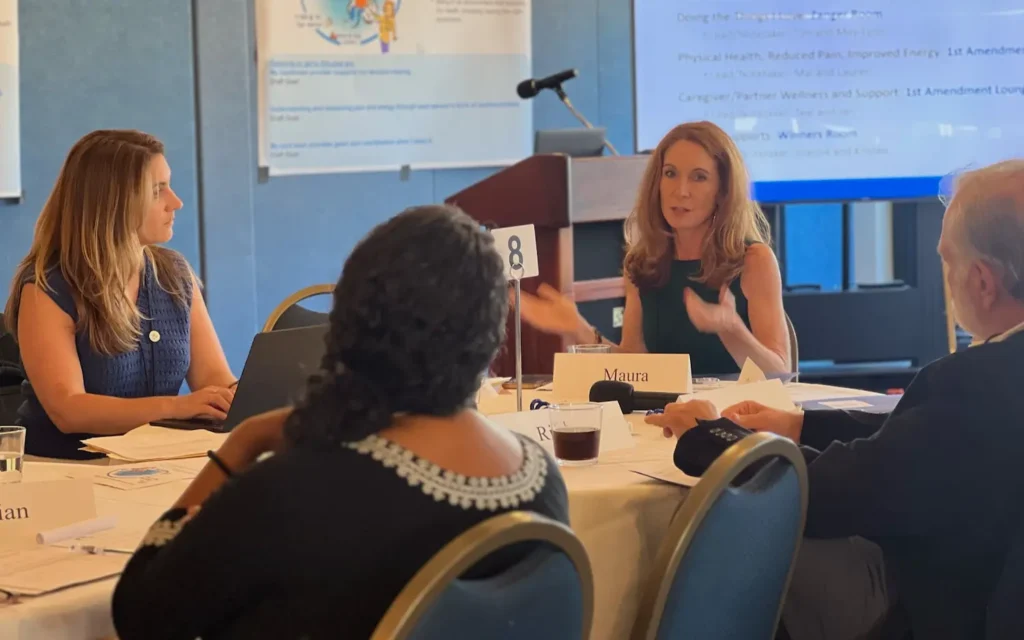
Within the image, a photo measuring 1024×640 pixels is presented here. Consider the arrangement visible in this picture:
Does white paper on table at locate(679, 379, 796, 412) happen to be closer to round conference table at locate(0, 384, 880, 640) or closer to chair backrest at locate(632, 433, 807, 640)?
round conference table at locate(0, 384, 880, 640)

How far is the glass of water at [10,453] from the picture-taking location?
1.76 metres

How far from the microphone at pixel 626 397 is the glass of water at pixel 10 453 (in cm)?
110

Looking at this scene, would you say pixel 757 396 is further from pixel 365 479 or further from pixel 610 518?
pixel 365 479

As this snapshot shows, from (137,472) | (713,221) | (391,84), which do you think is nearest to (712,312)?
(713,221)

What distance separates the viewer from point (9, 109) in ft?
14.4

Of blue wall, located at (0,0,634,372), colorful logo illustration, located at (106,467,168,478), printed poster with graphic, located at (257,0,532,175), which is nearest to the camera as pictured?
colorful logo illustration, located at (106,467,168,478)

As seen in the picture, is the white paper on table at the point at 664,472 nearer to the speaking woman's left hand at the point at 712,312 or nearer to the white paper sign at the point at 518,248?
the white paper sign at the point at 518,248

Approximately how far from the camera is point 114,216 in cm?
278

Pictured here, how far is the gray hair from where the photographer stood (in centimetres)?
178

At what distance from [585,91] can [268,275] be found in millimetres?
1712

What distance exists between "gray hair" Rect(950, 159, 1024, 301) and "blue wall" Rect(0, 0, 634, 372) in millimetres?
2690

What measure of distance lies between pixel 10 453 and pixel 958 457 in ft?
4.45

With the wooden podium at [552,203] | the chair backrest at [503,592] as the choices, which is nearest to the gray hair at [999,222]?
the chair backrest at [503,592]

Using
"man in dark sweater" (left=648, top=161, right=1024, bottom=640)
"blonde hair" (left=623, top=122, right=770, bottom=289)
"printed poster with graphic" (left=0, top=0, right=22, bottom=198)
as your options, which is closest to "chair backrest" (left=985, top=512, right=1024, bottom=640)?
"man in dark sweater" (left=648, top=161, right=1024, bottom=640)
